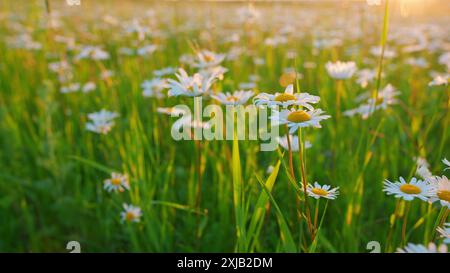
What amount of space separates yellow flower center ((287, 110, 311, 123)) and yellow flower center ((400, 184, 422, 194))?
0.27m

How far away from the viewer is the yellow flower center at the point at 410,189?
0.86 m

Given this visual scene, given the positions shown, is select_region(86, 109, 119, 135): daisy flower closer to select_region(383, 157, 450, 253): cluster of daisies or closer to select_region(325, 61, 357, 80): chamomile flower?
select_region(325, 61, 357, 80): chamomile flower

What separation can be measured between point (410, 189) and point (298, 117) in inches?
11.6

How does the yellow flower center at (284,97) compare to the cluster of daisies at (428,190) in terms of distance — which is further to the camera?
the yellow flower center at (284,97)

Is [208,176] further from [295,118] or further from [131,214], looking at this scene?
[295,118]

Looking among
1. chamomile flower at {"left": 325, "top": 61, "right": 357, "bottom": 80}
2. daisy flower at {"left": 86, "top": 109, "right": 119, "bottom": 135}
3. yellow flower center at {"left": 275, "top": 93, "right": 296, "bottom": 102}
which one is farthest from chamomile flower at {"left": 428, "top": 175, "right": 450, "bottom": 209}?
daisy flower at {"left": 86, "top": 109, "right": 119, "bottom": 135}

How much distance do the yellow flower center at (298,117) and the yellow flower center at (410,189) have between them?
269 mm

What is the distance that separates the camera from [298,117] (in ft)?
2.81

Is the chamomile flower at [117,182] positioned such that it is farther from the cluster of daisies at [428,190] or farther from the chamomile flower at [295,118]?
the cluster of daisies at [428,190]

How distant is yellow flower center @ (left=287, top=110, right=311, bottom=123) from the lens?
851 millimetres

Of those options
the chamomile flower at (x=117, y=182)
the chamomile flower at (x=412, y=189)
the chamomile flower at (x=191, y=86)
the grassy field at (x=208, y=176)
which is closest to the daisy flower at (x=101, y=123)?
the grassy field at (x=208, y=176)

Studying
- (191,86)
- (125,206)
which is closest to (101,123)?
(125,206)

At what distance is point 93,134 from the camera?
199 centimetres
